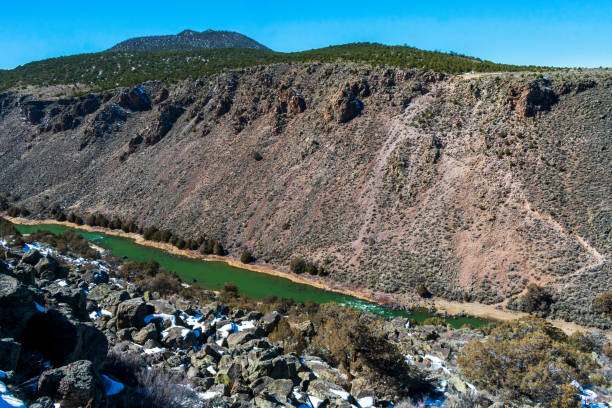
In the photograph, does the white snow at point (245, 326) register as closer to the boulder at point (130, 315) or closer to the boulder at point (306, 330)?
the boulder at point (306, 330)

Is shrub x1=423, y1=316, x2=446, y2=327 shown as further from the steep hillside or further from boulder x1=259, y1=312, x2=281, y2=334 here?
the steep hillside

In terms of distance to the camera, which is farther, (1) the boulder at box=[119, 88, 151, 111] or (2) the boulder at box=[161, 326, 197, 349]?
(1) the boulder at box=[119, 88, 151, 111]

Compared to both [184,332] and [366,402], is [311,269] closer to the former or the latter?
[184,332]

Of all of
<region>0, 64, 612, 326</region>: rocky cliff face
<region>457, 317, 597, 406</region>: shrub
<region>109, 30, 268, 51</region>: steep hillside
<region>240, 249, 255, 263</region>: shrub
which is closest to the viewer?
<region>457, 317, 597, 406</region>: shrub

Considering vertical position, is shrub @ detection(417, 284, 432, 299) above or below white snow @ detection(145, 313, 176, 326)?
below

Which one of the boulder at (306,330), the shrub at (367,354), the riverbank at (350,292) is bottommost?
the riverbank at (350,292)

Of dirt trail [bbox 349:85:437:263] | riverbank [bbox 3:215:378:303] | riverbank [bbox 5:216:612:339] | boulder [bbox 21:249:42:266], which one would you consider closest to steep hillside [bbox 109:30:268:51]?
riverbank [bbox 3:215:378:303]

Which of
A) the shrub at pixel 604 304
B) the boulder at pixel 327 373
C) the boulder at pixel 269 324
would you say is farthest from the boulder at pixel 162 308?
the shrub at pixel 604 304
